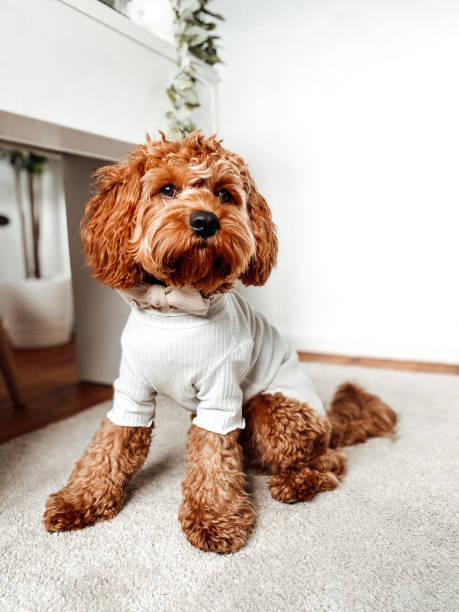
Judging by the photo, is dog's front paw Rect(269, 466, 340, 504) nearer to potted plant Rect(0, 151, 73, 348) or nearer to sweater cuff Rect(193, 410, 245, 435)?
sweater cuff Rect(193, 410, 245, 435)

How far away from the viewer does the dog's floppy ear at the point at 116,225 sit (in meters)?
1.11

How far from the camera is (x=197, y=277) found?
110cm

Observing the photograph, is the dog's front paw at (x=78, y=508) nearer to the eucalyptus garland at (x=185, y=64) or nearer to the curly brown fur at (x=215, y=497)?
the curly brown fur at (x=215, y=497)

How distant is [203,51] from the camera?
6.94ft

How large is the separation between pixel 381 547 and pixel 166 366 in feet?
2.10

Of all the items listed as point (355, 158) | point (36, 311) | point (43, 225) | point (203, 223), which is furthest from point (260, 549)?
point (43, 225)

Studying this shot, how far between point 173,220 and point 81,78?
2.46ft

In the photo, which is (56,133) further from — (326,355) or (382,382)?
(326,355)

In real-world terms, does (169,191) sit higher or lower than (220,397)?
higher

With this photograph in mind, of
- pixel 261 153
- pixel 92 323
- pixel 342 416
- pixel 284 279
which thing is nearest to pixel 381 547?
pixel 342 416

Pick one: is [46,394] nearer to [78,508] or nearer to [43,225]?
[78,508]

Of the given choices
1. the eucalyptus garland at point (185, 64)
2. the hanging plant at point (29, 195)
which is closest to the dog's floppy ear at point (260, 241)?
the eucalyptus garland at point (185, 64)

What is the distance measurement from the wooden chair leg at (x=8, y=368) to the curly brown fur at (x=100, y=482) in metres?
1.00

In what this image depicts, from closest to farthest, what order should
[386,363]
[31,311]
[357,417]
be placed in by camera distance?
1. [357,417]
2. [386,363]
3. [31,311]
